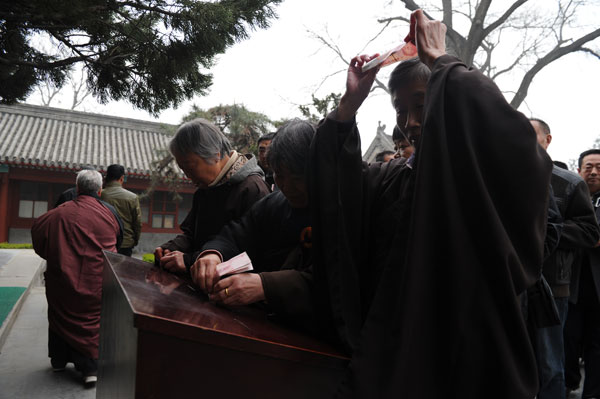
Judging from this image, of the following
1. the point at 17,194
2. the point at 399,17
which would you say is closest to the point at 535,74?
the point at 399,17

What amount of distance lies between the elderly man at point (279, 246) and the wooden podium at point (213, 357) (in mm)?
104

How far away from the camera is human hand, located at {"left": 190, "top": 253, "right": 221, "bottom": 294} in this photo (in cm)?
148

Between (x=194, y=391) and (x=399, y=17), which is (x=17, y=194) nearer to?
(x=399, y=17)

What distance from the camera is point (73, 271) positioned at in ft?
12.3

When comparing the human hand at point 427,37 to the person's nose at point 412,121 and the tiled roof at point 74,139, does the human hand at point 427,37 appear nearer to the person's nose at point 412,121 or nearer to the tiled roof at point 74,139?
the person's nose at point 412,121

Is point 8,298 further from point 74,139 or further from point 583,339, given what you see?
point 74,139

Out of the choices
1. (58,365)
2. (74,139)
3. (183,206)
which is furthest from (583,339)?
(74,139)

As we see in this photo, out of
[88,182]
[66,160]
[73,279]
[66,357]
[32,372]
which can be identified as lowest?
[32,372]

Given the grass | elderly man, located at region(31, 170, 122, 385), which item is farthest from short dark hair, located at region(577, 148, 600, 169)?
the grass

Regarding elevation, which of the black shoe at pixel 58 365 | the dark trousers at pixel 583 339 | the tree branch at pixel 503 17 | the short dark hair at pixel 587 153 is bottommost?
the black shoe at pixel 58 365

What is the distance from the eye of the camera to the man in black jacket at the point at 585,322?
3.41 metres

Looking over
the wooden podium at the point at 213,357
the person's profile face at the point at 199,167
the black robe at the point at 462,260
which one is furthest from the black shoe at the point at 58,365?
the black robe at the point at 462,260

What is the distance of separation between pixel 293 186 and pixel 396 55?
54cm

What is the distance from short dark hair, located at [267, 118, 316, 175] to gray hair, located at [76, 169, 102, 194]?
304 centimetres
